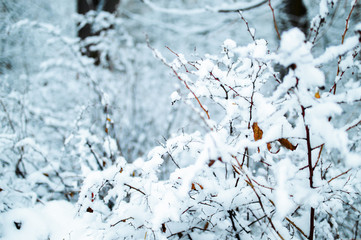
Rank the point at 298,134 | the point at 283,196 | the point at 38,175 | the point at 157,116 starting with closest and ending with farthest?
the point at 283,196 → the point at 298,134 → the point at 38,175 → the point at 157,116

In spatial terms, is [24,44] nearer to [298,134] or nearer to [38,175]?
[38,175]

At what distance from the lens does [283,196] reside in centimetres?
46

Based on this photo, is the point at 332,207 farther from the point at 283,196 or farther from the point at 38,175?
the point at 38,175

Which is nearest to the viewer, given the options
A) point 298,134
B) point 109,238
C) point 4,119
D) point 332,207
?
point 298,134

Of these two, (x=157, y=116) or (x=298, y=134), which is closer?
(x=298, y=134)

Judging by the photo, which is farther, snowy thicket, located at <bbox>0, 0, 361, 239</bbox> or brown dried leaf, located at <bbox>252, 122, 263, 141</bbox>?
brown dried leaf, located at <bbox>252, 122, 263, 141</bbox>

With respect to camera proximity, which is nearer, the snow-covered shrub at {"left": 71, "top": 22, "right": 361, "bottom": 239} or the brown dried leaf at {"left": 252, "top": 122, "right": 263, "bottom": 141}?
the snow-covered shrub at {"left": 71, "top": 22, "right": 361, "bottom": 239}

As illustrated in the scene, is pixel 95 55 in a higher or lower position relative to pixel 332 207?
higher

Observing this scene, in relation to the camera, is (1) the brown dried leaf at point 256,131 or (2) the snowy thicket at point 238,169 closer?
(2) the snowy thicket at point 238,169

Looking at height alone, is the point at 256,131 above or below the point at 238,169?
above

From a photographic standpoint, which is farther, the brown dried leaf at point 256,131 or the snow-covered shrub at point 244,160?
the brown dried leaf at point 256,131

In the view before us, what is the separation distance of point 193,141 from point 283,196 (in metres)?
0.41

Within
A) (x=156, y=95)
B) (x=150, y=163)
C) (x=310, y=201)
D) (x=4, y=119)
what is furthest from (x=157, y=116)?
(x=310, y=201)

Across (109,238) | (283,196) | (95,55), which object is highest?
(95,55)
